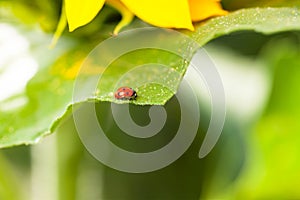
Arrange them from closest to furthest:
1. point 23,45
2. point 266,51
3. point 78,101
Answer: point 78,101
point 23,45
point 266,51

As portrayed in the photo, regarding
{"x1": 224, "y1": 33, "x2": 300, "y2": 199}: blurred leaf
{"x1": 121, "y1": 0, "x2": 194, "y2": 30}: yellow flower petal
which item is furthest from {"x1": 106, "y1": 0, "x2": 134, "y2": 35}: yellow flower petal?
{"x1": 224, "y1": 33, "x2": 300, "y2": 199}: blurred leaf

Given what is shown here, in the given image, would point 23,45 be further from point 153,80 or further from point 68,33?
point 153,80

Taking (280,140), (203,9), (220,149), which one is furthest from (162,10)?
(220,149)

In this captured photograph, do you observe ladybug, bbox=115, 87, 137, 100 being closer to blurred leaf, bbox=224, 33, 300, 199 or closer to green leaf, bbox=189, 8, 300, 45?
green leaf, bbox=189, 8, 300, 45

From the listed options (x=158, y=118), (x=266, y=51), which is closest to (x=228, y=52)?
(x=266, y=51)

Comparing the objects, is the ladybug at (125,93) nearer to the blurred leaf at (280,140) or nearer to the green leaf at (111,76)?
the green leaf at (111,76)

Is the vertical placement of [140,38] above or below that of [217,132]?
above

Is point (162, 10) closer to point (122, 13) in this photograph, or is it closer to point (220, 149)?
point (122, 13)
